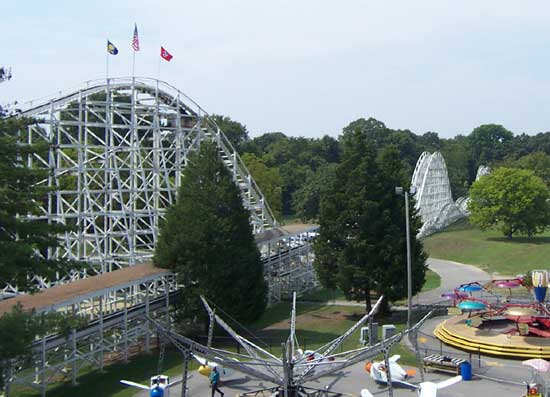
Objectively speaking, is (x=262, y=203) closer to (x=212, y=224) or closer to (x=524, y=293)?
(x=212, y=224)

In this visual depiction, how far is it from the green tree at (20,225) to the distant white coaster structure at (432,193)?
55.1 m

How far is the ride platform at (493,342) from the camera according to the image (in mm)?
27656

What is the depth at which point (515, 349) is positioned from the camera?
2794 cm

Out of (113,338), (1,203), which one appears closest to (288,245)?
(113,338)

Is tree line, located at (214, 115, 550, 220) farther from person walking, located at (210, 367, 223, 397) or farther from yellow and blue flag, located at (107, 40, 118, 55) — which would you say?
person walking, located at (210, 367, 223, 397)

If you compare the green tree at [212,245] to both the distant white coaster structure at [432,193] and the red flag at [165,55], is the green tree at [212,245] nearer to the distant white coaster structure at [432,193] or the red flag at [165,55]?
the red flag at [165,55]

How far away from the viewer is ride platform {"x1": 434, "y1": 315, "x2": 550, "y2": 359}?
2766 centimetres

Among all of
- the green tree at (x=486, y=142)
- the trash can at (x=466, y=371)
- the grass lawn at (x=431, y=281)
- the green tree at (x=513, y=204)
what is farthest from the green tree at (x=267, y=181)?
the green tree at (x=486, y=142)

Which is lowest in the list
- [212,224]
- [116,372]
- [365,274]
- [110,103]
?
[116,372]

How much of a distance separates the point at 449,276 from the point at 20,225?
38.4 m

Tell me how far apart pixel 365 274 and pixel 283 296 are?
1023 cm

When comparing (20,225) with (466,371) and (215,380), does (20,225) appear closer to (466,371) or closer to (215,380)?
(215,380)

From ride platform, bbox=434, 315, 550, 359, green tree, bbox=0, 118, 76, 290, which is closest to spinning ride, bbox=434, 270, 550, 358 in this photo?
ride platform, bbox=434, 315, 550, 359

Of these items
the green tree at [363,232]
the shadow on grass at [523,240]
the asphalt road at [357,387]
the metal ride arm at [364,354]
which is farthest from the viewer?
the shadow on grass at [523,240]
